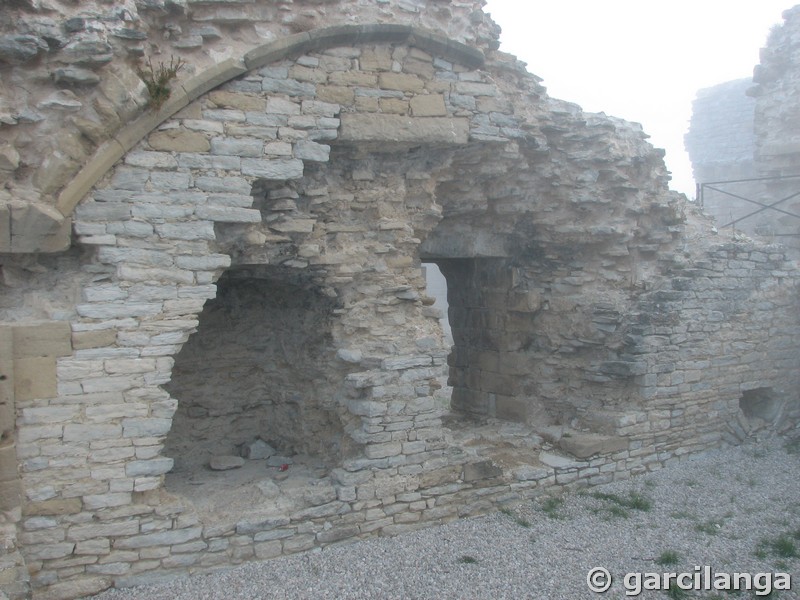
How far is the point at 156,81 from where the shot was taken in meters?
4.84

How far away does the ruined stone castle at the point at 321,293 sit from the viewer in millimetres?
4688

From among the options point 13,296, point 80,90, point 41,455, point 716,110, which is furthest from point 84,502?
point 716,110

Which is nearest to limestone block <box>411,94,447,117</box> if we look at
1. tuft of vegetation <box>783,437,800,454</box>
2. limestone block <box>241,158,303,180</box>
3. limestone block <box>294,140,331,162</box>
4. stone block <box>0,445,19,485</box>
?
limestone block <box>294,140,331,162</box>

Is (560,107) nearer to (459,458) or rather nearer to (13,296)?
(459,458)

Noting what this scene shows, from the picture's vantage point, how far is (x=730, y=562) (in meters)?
5.49

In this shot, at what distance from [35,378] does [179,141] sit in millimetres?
1857

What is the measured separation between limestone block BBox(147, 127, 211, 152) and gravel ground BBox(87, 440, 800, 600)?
3074 millimetres

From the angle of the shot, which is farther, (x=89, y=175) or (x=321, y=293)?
(x=321, y=293)

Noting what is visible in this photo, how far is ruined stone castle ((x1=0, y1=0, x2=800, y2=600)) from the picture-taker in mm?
4688

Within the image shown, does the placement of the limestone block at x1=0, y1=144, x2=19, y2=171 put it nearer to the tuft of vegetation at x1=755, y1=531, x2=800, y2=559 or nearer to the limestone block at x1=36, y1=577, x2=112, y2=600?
the limestone block at x1=36, y1=577, x2=112, y2=600

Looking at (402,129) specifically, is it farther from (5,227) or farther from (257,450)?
(257,450)

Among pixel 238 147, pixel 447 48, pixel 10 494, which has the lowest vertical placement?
pixel 10 494

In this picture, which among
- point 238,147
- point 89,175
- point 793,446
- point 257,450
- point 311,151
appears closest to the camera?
point 89,175

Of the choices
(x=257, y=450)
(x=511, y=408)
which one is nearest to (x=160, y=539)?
(x=257, y=450)
